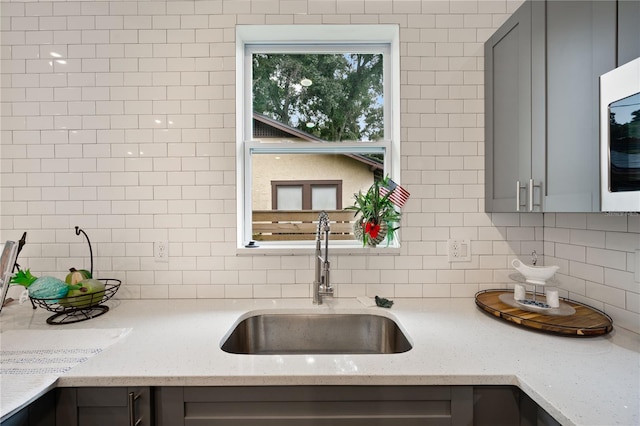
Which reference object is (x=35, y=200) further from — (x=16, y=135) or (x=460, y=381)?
(x=460, y=381)

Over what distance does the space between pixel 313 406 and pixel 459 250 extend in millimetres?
1091

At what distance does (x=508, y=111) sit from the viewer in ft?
4.47

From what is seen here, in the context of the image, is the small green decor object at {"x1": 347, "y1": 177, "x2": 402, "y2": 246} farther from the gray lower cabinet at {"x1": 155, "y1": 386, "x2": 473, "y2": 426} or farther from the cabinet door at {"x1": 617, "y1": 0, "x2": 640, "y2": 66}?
the cabinet door at {"x1": 617, "y1": 0, "x2": 640, "y2": 66}

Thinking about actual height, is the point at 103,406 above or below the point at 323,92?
below

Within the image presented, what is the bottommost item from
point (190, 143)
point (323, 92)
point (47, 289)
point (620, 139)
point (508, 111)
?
point (47, 289)

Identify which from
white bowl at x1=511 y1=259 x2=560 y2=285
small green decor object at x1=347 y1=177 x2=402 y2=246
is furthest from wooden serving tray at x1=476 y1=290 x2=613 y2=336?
small green decor object at x1=347 y1=177 x2=402 y2=246

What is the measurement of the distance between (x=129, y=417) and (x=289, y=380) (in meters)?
0.50

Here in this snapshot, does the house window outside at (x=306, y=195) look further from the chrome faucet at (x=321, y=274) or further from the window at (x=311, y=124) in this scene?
the chrome faucet at (x=321, y=274)

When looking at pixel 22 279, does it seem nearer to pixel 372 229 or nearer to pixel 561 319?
pixel 372 229

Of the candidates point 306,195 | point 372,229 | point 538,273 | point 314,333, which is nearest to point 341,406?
point 314,333

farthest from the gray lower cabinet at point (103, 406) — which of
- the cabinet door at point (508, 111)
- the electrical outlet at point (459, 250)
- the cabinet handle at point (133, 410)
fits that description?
the cabinet door at point (508, 111)

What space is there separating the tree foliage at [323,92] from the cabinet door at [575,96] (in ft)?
2.79

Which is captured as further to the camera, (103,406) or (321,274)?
(321,274)

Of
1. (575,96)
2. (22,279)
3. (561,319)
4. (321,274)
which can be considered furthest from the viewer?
(321,274)
